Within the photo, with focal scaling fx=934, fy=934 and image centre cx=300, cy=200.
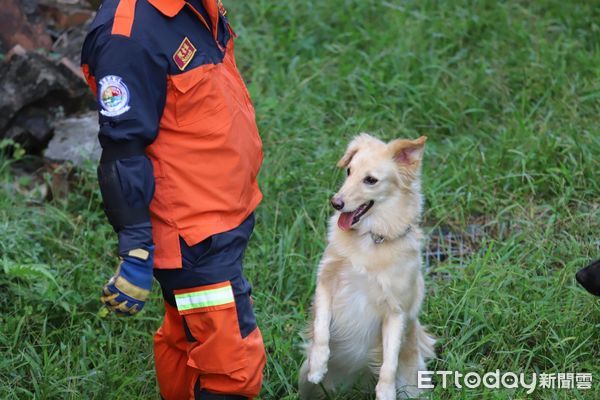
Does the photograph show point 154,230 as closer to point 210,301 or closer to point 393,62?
point 210,301

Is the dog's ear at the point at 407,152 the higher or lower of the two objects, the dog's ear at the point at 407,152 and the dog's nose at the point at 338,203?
the higher

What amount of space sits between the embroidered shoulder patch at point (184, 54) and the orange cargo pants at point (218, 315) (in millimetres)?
663

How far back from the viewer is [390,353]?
3.97 metres

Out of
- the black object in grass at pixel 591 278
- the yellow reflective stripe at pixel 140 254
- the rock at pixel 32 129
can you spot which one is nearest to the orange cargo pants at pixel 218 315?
the yellow reflective stripe at pixel 140 254

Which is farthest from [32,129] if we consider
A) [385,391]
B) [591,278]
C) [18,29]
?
[591,278]

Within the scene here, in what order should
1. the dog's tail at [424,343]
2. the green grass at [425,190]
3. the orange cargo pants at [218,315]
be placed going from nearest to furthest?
1. the orange cargo pants at [218,315]
2. the dog's tail at [424,343]
3. the green grass at [425,190]

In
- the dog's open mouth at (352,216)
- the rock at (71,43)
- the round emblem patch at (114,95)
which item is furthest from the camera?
the rock at (71,43)

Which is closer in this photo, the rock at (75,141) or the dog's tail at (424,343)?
the dog's tail at (424,343)

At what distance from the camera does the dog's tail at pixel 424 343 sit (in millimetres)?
4301

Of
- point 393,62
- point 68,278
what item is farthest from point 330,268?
point 393,62

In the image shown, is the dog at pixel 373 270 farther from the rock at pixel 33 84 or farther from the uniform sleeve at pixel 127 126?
the rock at pixel 33 84

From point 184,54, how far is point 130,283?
87cm

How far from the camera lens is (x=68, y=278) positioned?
5.00m

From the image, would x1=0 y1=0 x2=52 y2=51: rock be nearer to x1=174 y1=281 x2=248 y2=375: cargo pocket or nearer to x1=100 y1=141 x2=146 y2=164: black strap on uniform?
x1=100 y1=141 x2=146 y2=164: black strap on uniform
